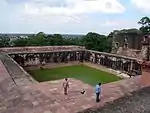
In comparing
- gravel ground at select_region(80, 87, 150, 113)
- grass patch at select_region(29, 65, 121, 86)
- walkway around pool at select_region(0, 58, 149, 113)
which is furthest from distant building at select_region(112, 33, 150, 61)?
gravel ground at select_region(80, 87, 150, 113)

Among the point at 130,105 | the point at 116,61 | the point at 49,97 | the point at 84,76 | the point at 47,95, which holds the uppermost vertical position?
the point at 130,105

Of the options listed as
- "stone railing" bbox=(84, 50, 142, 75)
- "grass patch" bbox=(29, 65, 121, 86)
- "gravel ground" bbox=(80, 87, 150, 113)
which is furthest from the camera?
"stone railing" bbox=(84, 50, 142, 75)

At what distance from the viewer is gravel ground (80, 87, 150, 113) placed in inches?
106

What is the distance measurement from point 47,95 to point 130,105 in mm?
Answer: 5756

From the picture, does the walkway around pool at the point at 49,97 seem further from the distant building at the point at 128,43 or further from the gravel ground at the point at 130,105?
the distant building at the point at 128,43

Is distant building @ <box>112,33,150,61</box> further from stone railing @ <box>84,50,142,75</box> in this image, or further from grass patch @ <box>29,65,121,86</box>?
grass patch @ <box>29,65,121,86</box>

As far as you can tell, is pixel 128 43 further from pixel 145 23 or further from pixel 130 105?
pixel 130 105

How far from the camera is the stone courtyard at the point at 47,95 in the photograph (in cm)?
629

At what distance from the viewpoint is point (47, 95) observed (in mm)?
8234

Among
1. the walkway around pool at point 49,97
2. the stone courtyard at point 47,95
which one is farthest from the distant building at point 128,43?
the walkway around pool at point 49,97

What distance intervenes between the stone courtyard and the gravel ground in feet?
4.13

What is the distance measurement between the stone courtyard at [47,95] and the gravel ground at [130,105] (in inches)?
49.6

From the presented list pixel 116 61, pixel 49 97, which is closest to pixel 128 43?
pixel 116 61

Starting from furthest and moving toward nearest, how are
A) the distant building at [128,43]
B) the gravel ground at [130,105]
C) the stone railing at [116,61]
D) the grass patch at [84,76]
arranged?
the distant building at [128,43] < the stone railing at [116,61] < the grass patch at [84,76] < the gravel ground at [130,105]
